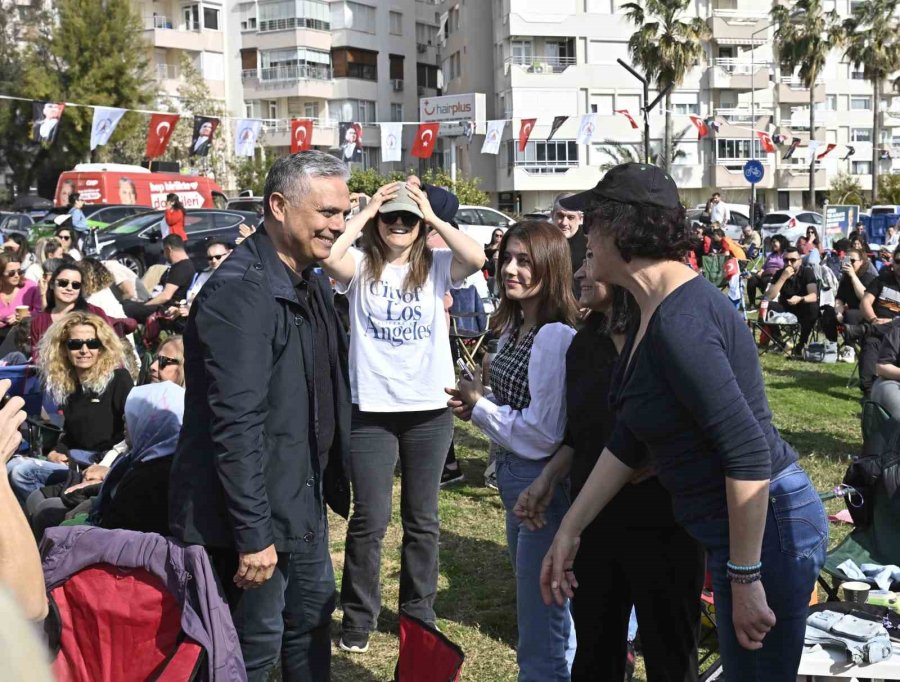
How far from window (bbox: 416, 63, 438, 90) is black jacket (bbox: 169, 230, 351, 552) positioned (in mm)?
63267

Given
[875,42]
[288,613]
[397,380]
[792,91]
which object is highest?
[875,42]

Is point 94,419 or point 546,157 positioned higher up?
point 546,157

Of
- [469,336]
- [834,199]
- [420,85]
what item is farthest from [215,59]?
[469,336]

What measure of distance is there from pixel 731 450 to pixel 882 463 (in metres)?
2.72

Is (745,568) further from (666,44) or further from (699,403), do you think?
(666,44)

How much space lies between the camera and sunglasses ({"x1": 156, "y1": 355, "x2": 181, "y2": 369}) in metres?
5.57

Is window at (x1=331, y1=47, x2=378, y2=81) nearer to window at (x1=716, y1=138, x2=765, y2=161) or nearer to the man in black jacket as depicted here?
window at (x1=716, y1=138, x2=765, y2=161)

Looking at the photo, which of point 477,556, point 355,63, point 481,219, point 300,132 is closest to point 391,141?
point 300,132

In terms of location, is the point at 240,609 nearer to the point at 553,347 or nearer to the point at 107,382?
the point at 553,347

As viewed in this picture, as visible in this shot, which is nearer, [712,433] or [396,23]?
[712,433]

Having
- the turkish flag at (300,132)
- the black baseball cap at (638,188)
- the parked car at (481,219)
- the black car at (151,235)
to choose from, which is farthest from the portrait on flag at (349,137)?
the black baseball cap at (638,188)

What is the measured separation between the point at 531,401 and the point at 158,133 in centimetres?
2589

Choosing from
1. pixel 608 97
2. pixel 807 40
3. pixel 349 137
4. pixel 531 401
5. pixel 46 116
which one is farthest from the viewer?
pixel 608 97

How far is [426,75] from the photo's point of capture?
214 feet
